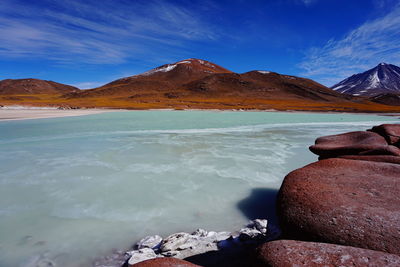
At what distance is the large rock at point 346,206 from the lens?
223 cm

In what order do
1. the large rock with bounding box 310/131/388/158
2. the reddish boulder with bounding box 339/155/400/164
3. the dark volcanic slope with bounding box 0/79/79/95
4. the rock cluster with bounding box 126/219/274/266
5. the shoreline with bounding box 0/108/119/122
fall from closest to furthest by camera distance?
the rock cluster with bounding box 126/219/274/266 < the reddish boulder with bounding box 339/155/400/164 < the large rock with bounding box 310/131/388/158 < the shoreline with bounding box 0/108/119/122 < the dark volcanic slope with bounding box 0/79/79/95

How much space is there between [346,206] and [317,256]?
956 mm

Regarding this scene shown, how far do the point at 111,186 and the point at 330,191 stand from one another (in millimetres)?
4566

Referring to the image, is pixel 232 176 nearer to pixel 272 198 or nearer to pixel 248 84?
pixel 272 198

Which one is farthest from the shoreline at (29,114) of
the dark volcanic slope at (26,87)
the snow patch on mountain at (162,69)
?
the dark volcanic slope at (26,87)

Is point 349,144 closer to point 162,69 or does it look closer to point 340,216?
point 340,216

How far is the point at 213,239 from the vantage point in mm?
3426

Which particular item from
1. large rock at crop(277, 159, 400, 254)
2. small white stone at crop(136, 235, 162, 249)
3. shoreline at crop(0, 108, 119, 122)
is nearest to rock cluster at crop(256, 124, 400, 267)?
large rock at crop(277, 159, 400, 254)

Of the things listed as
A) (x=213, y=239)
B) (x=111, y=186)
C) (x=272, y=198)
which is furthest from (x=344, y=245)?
(x=111, y=186)

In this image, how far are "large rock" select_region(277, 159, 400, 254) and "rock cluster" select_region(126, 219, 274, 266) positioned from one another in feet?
2.38

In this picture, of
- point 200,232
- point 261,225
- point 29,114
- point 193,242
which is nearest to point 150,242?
point 193,242

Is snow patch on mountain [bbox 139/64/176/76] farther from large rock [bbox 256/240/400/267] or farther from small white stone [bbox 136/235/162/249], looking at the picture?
large rock [bbox 256/240/400/267]

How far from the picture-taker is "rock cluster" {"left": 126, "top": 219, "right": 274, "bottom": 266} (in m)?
3.05

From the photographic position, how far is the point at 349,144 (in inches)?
221
